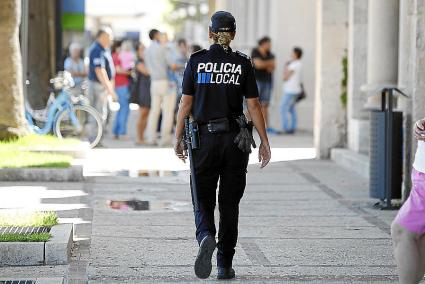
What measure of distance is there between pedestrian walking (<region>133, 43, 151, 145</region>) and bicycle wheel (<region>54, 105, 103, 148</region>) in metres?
1.45

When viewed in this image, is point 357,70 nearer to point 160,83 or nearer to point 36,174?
point 160,83

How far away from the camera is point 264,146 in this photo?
8.20 m

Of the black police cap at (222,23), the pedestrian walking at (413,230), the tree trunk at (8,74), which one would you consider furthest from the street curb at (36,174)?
the pedestrian walking at (413,230)

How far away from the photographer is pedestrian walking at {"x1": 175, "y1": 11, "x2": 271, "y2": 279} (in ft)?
26.3

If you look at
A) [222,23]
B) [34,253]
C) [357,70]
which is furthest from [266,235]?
[357,70]

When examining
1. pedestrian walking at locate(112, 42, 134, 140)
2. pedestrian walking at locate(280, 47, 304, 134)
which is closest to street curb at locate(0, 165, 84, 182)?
pedestrian walking at locate(112, 42, 134, 140)

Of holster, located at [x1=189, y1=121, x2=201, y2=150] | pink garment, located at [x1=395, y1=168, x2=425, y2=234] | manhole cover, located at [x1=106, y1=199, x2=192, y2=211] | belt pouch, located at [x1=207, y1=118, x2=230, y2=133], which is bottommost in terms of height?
manhole cover, located at [x1=106, y1=199, x2=192, y2=211]

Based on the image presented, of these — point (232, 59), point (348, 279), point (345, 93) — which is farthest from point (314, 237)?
point (345, 93)

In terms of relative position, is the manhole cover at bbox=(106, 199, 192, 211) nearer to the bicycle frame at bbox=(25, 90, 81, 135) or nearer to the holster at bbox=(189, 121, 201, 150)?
the holster at bbox=(189, 121, 201, 150)

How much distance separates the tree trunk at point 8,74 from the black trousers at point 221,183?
8718mm

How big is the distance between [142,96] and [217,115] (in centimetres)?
1348

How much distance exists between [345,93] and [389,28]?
3418mm

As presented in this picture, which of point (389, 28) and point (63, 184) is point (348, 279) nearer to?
point (63, 184)

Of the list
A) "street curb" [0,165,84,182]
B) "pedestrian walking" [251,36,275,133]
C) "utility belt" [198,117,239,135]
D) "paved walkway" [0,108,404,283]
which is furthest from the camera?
"pedestrian walking" [251,36,275,133]
